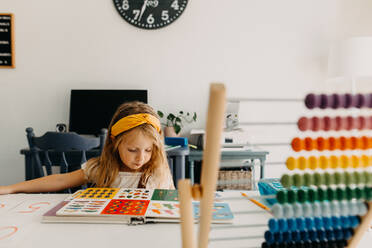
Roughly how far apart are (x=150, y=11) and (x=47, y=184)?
1.89 metres

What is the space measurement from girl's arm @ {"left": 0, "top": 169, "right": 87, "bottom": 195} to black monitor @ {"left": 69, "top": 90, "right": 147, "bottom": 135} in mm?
1305

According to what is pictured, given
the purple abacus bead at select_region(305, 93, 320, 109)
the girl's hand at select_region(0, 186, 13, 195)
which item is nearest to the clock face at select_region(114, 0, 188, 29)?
the girl's hand at select_region(0, 186, 13, 195)

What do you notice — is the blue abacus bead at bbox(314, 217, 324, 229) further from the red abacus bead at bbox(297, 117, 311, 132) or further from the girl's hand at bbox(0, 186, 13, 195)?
the girl's hand at bbox(0, 186, 13, 195)

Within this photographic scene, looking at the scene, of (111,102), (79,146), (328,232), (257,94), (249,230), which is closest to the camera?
(328,232)

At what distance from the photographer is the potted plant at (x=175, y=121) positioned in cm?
253

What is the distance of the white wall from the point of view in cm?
255

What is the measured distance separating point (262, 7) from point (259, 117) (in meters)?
1.00

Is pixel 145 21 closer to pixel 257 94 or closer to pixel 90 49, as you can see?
pixel 90 49

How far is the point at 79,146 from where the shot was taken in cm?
150

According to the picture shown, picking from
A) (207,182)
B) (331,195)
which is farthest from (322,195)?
(207,182)

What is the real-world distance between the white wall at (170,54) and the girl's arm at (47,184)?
147 cm

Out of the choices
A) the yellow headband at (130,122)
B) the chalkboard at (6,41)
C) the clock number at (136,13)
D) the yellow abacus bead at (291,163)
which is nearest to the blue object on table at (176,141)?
the yellow headband at (130,122)

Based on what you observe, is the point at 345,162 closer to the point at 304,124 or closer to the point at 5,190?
the point at 304,124

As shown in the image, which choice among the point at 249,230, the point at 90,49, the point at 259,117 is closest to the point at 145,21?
the point at 90,49
